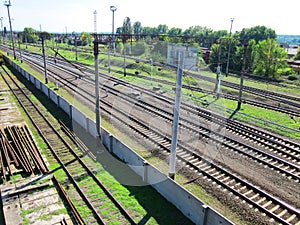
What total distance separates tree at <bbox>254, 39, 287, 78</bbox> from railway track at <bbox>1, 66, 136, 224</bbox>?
34794 mm

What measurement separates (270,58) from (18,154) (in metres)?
39.0

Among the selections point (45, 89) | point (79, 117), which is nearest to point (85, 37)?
point (45, 89)

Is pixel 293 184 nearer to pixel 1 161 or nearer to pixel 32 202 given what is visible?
pixel 32 202

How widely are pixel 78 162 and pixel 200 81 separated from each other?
85.3 feet

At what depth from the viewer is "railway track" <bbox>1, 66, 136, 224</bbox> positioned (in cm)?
995

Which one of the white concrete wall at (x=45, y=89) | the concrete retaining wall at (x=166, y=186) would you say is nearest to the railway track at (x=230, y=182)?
the concrete retaining wall at (x=166, y=186)

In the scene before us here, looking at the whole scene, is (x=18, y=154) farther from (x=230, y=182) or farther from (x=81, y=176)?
(x=230, y=182)

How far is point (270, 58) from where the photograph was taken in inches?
1602

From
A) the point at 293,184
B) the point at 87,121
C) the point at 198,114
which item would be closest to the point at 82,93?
the point at 87,121

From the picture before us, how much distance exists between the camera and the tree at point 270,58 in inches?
1587

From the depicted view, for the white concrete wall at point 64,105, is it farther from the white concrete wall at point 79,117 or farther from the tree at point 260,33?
the tree at point 260,33

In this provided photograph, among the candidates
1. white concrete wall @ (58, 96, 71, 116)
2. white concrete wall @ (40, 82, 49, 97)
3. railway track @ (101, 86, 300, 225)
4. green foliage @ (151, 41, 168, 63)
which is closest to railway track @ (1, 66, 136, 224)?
white concrete wall @ (58, 96, 71, 116)

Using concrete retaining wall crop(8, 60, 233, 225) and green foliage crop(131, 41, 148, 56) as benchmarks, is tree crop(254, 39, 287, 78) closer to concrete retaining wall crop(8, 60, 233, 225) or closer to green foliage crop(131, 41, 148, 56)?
green foliage crop(131, 41, 148, 56)

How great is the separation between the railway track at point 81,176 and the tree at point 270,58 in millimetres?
34794
